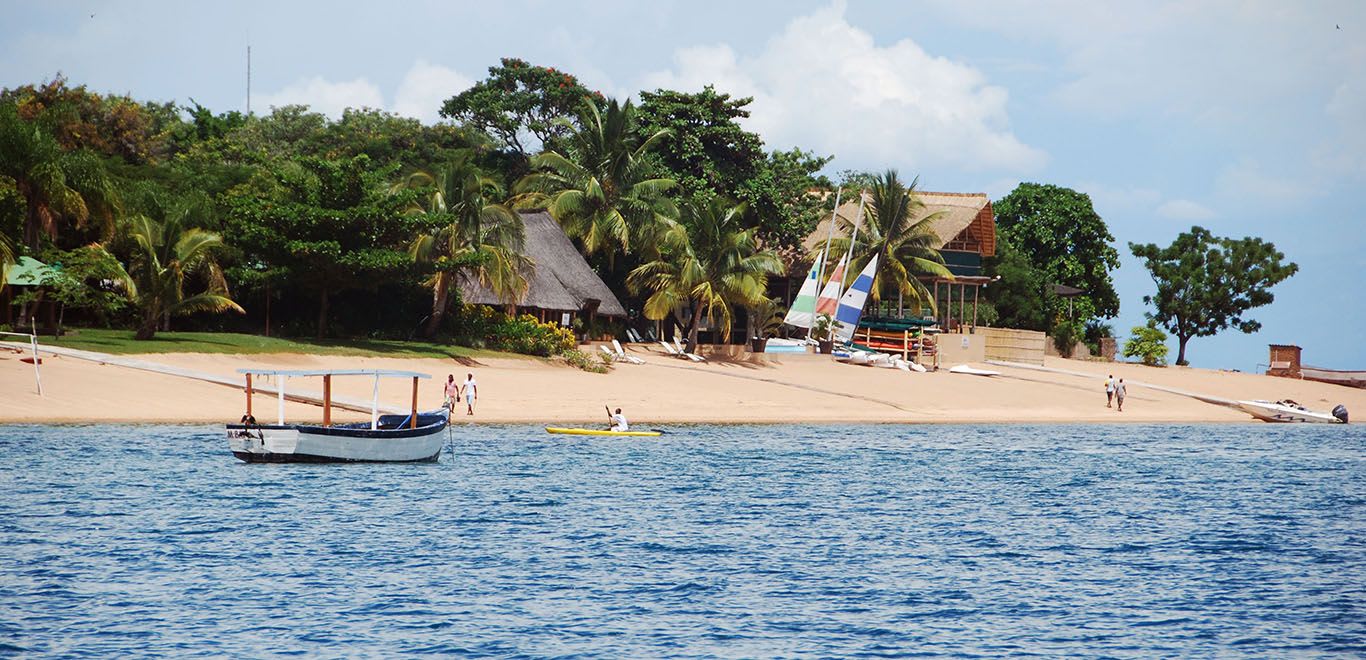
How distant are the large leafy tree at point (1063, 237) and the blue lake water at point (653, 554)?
4209cm

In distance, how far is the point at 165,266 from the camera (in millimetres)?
43281

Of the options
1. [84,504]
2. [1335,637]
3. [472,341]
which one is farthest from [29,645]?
[472,341]

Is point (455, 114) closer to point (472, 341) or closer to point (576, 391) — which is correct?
point (472, 341)

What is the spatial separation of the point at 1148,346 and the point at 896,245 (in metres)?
20.5

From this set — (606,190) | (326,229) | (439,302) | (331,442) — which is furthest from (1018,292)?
(331,442)

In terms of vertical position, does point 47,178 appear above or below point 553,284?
above

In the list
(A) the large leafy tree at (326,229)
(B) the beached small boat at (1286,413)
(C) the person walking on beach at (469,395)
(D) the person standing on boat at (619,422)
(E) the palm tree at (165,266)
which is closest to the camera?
(D) the person standing on boat at (619,422)

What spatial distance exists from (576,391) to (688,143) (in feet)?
Answer: 73.7

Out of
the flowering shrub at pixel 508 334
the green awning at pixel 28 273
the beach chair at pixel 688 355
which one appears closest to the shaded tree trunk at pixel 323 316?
the flowering shrub at pixel 508 334

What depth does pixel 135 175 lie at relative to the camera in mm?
53812

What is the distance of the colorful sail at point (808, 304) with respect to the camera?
6034cm

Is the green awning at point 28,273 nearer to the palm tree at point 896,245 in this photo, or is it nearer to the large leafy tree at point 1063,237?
the palm tree at point 896,245

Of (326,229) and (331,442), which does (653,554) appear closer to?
(331,442)

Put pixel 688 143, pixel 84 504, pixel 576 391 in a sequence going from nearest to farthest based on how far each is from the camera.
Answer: pixel 84 504 < pixel 576 391 < pixel 688 143
